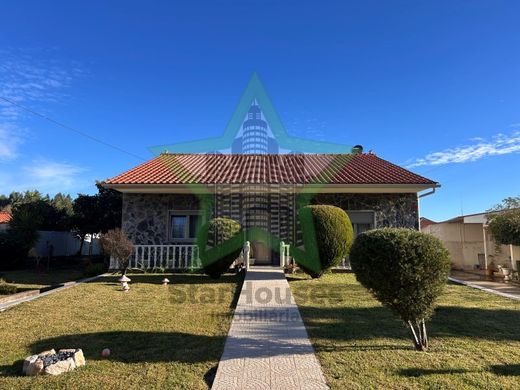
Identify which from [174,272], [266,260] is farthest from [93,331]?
[266,260]

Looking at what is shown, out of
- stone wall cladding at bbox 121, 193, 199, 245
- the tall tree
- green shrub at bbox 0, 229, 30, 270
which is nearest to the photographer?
stone wall cladding at bbox 121, 193, 199, 245

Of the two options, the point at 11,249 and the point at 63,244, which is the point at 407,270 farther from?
the point at 63,244

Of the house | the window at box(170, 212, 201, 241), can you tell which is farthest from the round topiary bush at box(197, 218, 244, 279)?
the window at box(170, 212, 201, 241)

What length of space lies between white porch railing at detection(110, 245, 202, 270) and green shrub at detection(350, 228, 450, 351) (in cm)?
867

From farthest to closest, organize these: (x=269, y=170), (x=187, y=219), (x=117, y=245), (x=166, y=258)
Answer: (x=269, y=170) → (x=187, y=219) → (x=166, y=258) → (x=117, y=245)

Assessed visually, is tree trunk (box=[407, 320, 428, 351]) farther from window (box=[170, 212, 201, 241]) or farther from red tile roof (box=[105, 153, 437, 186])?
window (box=[170, 212, 201, 241])

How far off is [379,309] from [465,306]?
212 centimetres

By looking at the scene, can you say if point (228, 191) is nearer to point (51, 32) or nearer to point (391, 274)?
point (51, 32)

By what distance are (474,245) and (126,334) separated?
1679 centimetres

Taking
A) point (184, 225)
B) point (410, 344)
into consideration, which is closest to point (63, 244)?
point (184, 225)

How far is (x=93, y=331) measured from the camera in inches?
229

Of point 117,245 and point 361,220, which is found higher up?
point 361,220

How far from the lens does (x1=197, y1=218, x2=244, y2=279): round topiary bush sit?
34.3 feet

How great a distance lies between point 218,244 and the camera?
10461 millimetres
